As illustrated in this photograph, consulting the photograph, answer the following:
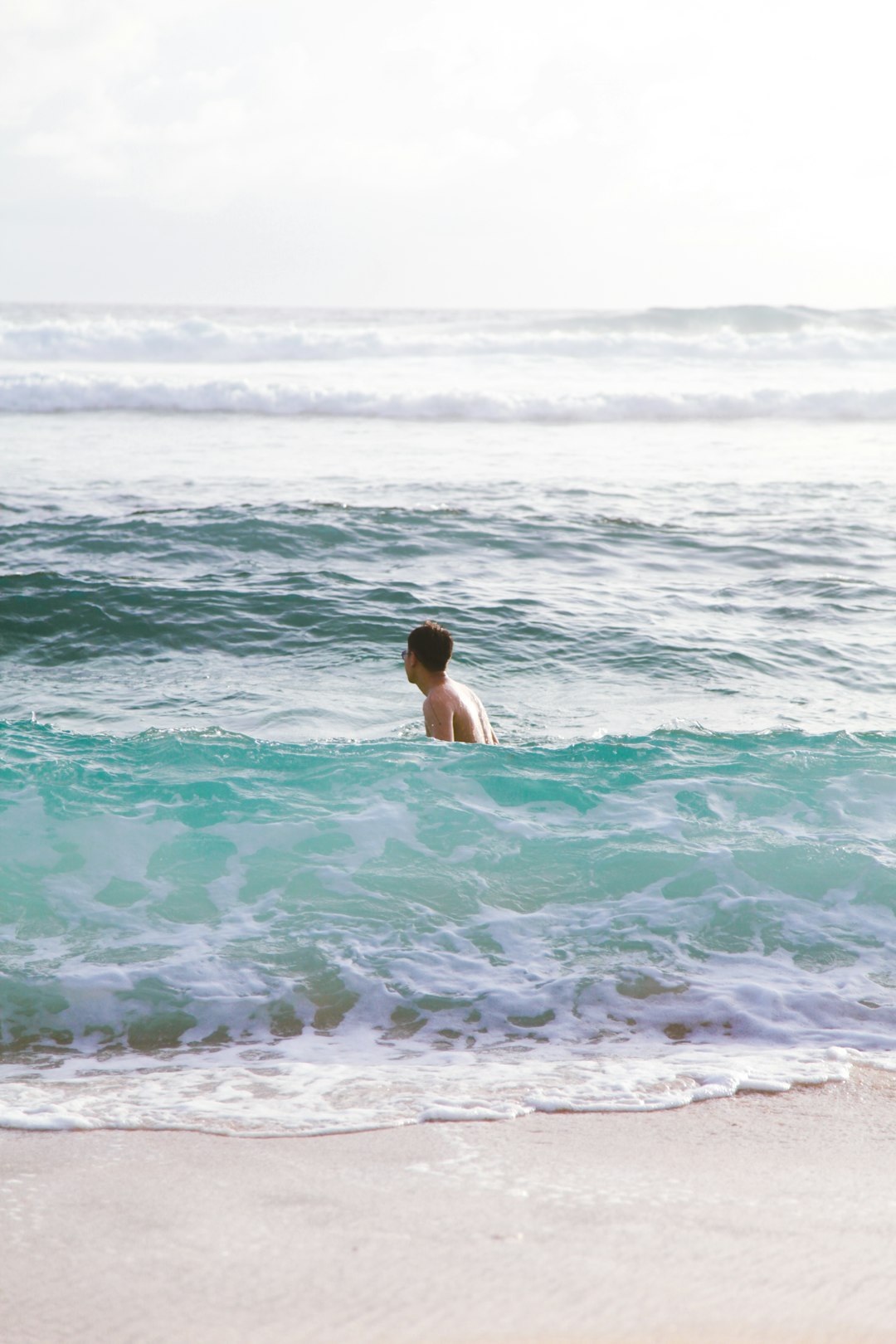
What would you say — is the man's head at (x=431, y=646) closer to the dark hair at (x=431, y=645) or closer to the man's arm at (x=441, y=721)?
the dark hair at (x=431, y=645)

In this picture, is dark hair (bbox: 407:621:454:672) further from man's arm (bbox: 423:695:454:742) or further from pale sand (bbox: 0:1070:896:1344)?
pale sand (bbox: 0:1070:896:1344)

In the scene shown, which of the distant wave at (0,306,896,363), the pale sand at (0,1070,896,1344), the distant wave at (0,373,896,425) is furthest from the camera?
the distant wave at (0,306,896,363)

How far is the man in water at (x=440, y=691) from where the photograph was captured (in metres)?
6.75

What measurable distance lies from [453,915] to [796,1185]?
2.14 m

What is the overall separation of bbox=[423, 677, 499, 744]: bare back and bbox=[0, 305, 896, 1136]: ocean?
0.62ft

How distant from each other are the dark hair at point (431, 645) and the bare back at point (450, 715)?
0.15 m

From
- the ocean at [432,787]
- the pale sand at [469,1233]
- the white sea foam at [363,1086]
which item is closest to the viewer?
the pale sand at [469,1233]

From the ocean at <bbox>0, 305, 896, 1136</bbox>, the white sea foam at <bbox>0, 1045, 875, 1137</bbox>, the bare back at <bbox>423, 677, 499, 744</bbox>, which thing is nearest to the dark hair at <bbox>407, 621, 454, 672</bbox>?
the bare back at <bbox>423, 677, 499, 744</bbox>

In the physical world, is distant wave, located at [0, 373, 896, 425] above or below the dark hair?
above

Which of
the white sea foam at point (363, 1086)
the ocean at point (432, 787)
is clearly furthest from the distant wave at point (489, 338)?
the white sea foam at point (363, 1086)

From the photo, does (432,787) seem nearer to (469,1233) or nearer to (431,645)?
(431,645)

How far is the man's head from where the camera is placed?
6.74 metres

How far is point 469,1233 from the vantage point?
8.98 feet

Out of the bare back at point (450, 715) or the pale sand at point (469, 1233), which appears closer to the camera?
the pale sand at point (469, 1233)
